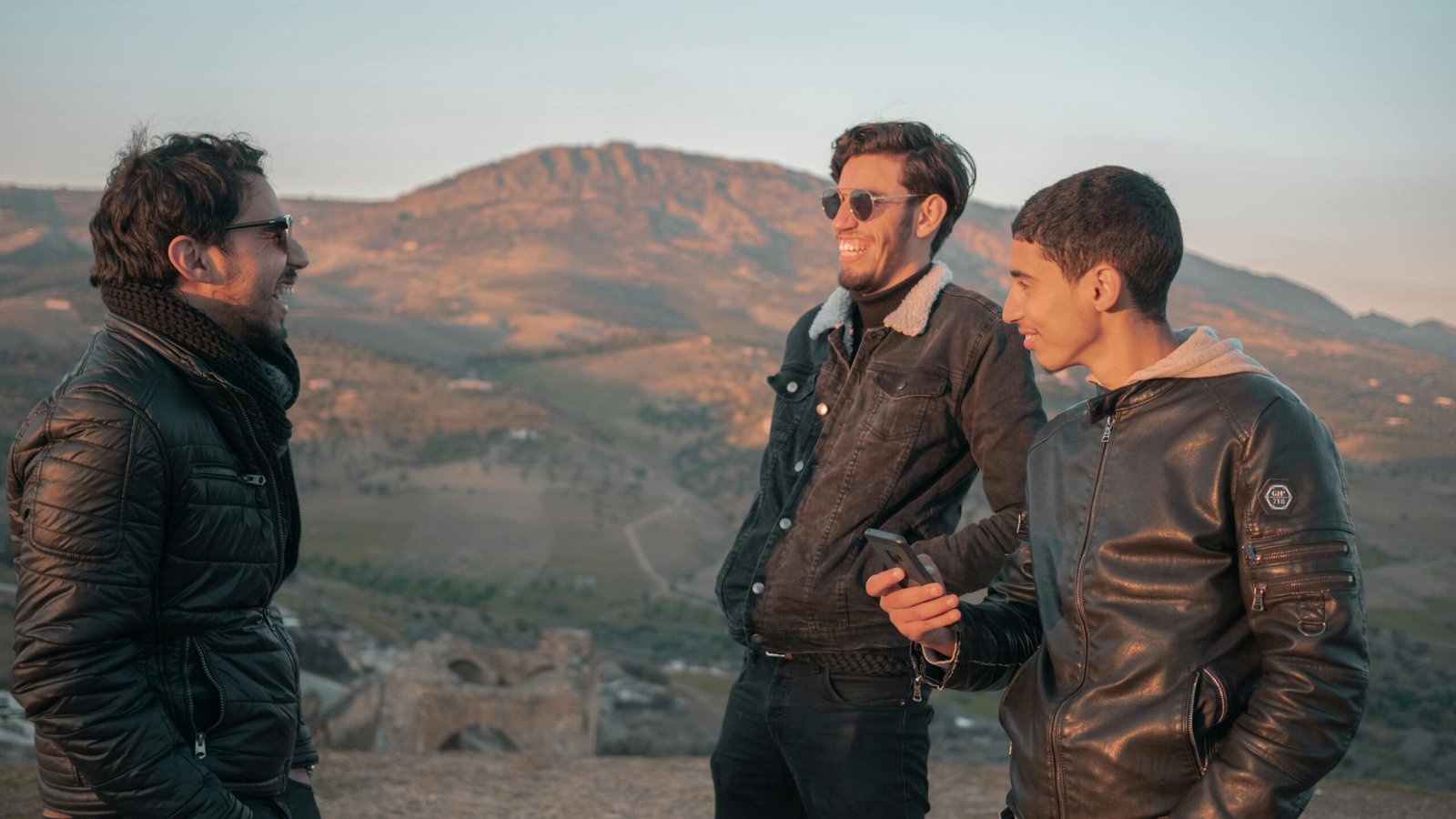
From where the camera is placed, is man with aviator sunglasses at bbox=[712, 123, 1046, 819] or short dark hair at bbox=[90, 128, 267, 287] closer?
short dark hair at bbox=[90, 128, 267, 287]

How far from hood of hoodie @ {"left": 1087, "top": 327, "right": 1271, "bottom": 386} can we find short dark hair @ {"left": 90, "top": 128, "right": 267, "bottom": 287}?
78.4 inches

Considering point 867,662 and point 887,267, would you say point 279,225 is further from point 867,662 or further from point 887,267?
point 867,662

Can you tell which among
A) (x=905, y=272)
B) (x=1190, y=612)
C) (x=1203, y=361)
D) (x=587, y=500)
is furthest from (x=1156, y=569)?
(x=587, y=500)

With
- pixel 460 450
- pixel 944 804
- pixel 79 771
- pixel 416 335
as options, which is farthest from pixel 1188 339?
pixel 416 335

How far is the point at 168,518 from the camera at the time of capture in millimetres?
2301

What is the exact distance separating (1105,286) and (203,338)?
189 centimetres

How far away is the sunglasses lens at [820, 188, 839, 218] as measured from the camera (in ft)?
10.6

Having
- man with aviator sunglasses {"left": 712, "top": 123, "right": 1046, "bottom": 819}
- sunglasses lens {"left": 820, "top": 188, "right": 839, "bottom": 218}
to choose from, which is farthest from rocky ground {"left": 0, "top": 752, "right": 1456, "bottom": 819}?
sunglasses lens {"left": 820, "top": 188, "right": 839, "bottom": 218}

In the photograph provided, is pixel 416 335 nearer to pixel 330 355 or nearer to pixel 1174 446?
pixel 330 355

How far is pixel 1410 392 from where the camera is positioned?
146ft

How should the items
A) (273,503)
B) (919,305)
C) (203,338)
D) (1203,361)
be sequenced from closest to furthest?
1. (1203,361)
2. (203,338)
3. (273,503)
4. (919,305)

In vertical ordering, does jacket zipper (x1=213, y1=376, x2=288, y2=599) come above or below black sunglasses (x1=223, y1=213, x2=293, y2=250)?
below

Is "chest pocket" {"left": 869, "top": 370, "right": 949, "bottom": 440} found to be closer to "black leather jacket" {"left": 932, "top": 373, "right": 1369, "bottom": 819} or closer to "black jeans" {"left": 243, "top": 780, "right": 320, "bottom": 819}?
"black leather jacket" {"left": 932, "top": 373, "right": 1369, "bottom": 819}

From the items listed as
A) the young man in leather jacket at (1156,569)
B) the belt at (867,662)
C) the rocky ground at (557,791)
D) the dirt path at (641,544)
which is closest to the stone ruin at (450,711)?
the rocky ground at (557,791)
